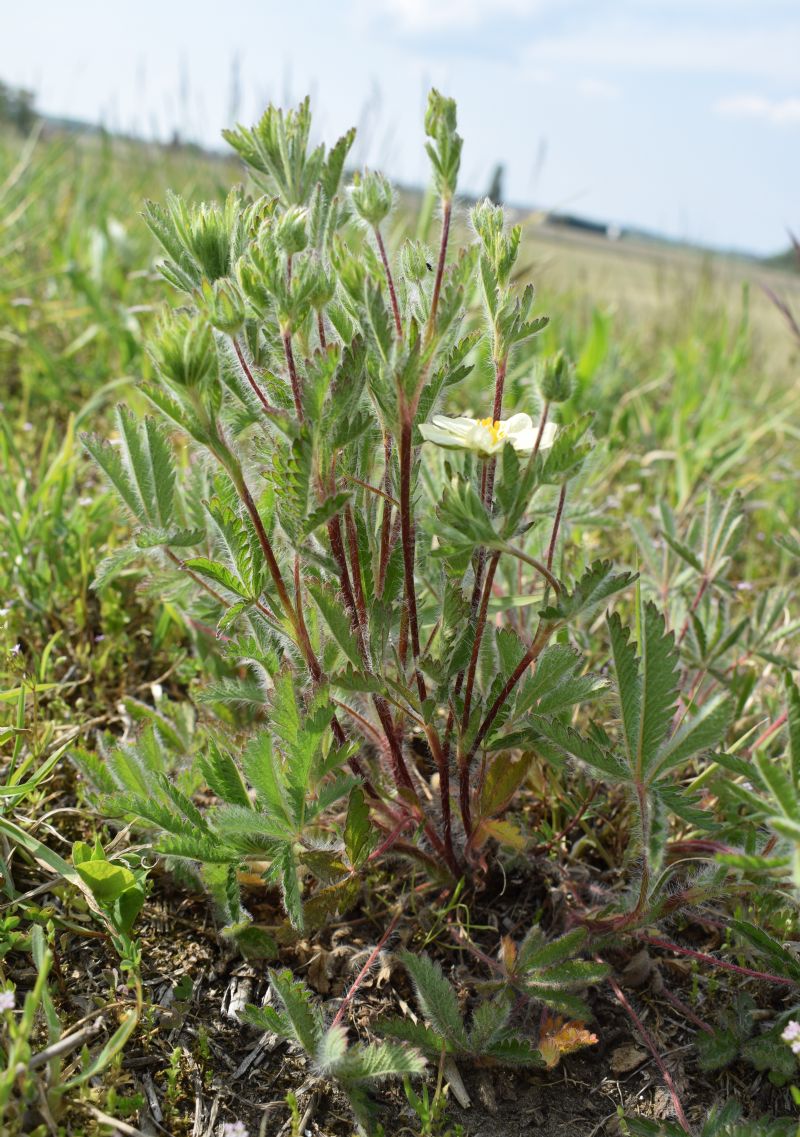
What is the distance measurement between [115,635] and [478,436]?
116cm

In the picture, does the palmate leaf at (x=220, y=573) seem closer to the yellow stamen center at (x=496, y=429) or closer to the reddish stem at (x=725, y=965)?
the yellow stamen center at (x=496, y=429)

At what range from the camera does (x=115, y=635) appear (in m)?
2.06

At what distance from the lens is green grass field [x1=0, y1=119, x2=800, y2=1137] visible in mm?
1348

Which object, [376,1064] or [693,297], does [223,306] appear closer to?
[376,1064]

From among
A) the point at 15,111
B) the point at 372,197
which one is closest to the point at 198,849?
the point at 372,197

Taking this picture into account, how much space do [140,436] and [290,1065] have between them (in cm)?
105

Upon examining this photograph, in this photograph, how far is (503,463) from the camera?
3.90 ft

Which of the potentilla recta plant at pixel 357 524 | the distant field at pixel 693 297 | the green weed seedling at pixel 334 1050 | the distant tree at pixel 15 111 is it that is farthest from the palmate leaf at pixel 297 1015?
the distant tree at pixel 15 111

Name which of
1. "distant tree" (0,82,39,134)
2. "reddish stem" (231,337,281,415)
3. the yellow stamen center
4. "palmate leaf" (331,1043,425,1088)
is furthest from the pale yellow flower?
"distant tree" (0,82,39,134)

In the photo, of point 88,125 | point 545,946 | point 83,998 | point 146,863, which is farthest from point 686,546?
point 88,125

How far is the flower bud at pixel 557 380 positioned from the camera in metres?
1.28

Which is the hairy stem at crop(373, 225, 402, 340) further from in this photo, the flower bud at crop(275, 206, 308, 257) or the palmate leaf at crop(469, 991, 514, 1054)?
the palmate leaf at crop(469, 991, 514, 1054)

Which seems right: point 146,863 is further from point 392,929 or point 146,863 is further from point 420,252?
point 420,252

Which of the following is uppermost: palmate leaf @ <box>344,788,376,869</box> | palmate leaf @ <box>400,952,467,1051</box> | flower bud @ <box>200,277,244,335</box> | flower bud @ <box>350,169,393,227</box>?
flower bud @ <box>350,169,393,227</box>
